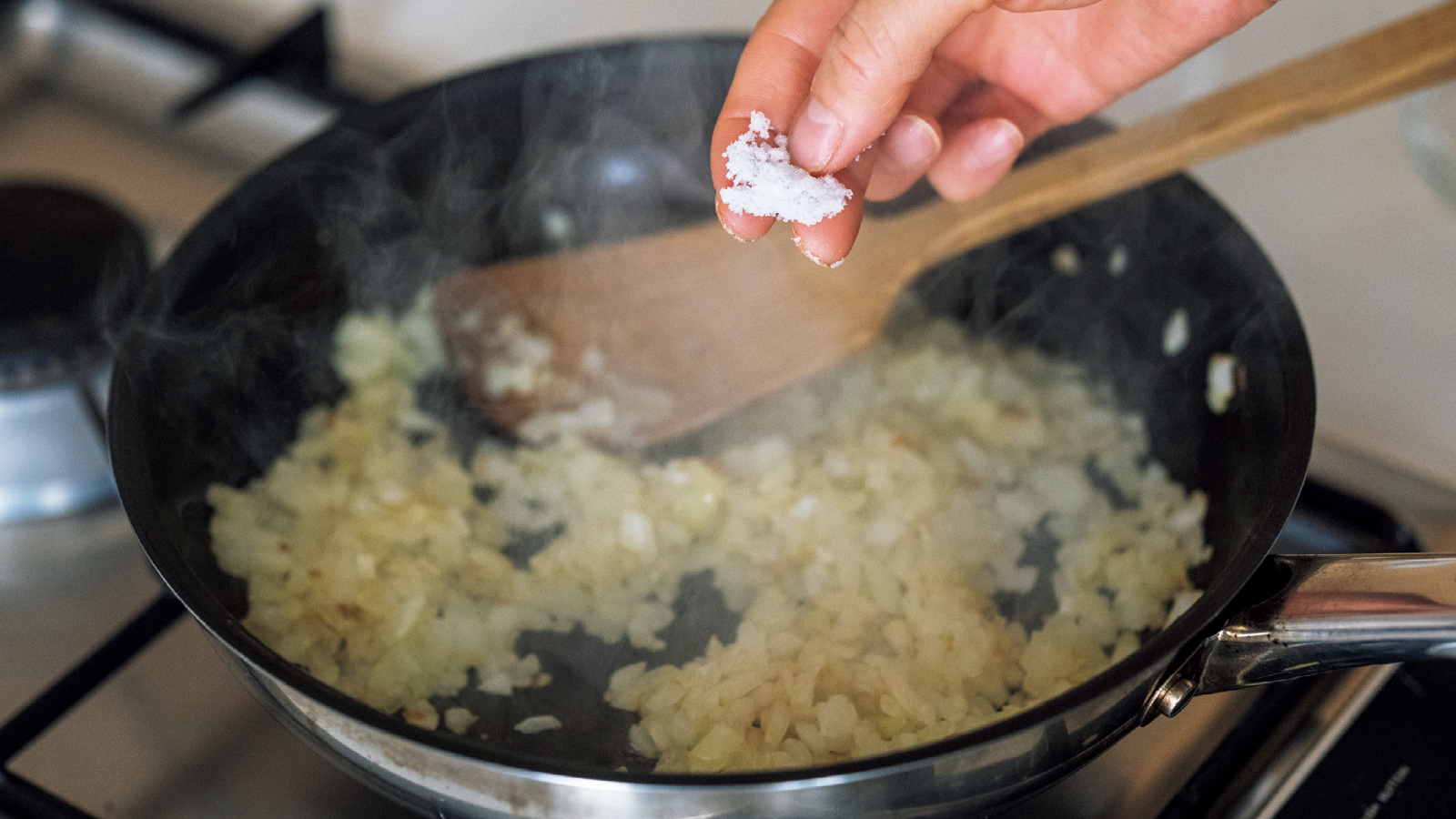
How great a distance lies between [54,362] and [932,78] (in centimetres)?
85

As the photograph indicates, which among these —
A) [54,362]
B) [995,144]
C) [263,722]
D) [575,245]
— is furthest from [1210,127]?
[54,362]

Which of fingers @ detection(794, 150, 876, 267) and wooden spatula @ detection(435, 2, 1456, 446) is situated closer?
fingers @ detection(794, 150, 876, 267)

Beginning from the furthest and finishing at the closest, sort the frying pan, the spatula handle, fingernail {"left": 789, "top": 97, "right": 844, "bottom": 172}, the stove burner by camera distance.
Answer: the stove burner → the spatula handle → fingernail {"left": 789, "top": 97, "right": 844, "bottom": 172} → the frying pan

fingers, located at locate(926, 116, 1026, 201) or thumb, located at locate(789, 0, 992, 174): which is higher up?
thumb, located at locate(789, 0, 992, 174)

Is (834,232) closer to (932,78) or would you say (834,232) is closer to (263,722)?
(932,78)

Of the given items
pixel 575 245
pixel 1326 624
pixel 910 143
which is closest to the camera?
pixel 1326 624

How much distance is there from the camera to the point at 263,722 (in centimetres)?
91

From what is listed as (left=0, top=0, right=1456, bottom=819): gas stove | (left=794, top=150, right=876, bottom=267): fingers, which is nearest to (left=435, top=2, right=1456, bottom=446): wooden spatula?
(left=794, top=150, right=876, bottom=267): fingers

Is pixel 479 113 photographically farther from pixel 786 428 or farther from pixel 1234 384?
pixel 1234 384

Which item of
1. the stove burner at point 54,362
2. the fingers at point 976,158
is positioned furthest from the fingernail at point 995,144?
the stove burner at point 54,362

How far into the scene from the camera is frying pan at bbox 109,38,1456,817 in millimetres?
621

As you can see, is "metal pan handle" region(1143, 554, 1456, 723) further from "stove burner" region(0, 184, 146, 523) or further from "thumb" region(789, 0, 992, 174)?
"stove burner" region(0, 184, 146, 523)

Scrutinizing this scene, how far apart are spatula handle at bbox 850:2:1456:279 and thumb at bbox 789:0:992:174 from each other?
0.27m

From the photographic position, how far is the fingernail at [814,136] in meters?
0.75
